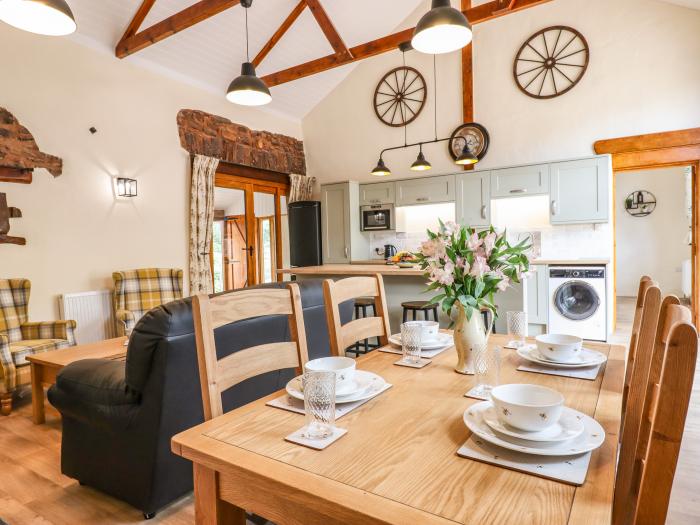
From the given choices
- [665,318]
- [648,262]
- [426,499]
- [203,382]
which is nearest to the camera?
[426,499]

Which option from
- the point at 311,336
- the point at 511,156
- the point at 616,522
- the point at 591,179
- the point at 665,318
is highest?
the point at 511,156

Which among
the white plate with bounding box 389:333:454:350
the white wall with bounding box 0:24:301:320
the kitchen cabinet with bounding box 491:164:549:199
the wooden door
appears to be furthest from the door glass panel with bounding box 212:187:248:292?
the white plate with bounding box 389:333:454:350

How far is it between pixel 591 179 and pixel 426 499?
4.98 m

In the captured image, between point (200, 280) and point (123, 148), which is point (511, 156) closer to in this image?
point (200, 280)

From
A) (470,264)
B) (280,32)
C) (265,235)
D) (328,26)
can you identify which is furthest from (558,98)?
(470,264)

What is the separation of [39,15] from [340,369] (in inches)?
98.9

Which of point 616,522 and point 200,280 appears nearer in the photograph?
point 616,522

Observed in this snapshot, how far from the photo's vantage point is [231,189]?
604 cm

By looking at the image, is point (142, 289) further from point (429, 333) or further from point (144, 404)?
point (429, 333)

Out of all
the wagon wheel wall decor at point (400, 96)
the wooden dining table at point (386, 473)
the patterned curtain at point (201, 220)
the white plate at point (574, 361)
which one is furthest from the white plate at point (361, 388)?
the wagon wheel wall decor at point (400, 96)

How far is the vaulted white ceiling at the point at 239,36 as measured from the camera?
4357 millimetres

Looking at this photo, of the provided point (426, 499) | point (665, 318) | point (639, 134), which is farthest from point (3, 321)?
point (639, 134)

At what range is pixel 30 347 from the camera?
3.26 meters

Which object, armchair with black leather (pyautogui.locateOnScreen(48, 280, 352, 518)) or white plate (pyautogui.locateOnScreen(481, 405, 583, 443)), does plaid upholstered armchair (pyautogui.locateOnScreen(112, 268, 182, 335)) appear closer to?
armchair with black leather (pyautogui.locateOnScreen(48, 280, 352, 518))
